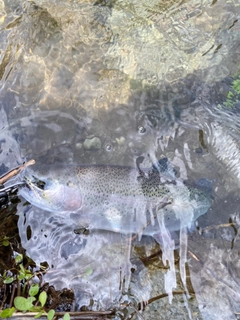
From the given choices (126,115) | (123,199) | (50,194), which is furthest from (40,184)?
(126,115)

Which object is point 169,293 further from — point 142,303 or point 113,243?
point 113,243

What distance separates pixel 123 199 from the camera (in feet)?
10.3

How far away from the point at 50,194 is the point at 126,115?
1399 millimetres

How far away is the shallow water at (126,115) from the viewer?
2.82 m

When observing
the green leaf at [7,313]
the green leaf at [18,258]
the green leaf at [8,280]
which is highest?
the green leaf at [18,258]

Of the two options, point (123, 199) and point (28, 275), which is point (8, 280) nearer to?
point (28, 275)

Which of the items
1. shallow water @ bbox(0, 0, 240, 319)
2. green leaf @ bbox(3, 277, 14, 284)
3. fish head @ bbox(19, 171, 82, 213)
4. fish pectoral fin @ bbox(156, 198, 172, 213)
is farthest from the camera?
fish pectoral fin @ bbox(156, 198, 172, 213)

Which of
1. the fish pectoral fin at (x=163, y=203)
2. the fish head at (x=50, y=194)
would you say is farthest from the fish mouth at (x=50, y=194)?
the fish pectoral fin at (x=163, y=203)

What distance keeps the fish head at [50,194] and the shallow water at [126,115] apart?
0.09 meters

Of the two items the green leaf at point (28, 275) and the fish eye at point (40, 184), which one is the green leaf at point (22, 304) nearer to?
the green leaf at point (28, 275)

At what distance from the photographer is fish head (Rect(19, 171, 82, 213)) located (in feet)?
9.95

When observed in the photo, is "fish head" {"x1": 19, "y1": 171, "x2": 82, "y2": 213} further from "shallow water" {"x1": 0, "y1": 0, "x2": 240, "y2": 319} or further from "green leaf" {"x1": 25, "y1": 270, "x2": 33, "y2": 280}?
"green leaf" {"x1": 25, "y1": 270, "x2": 33, "y2": 280}

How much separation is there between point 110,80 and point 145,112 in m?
0.62

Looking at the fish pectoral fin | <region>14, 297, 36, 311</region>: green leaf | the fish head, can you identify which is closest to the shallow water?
the fish head
